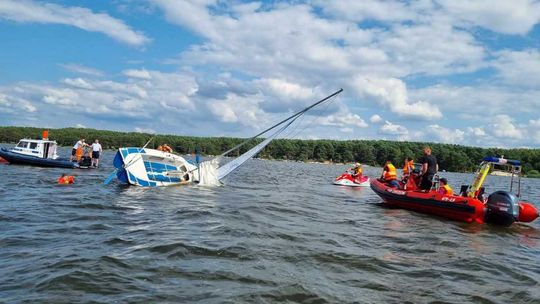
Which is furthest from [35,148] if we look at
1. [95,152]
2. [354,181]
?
[354,181]

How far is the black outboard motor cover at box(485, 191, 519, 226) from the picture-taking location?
15.2m

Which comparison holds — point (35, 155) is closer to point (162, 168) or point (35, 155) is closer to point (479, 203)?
point (162, 168)

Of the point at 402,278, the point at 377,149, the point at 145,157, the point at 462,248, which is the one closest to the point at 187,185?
the point at 145,157

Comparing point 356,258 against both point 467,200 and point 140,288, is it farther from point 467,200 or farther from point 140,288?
point 467,200

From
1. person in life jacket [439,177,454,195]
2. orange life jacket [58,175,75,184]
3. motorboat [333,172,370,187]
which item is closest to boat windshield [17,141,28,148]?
orange life jacket [58,175,75,184]

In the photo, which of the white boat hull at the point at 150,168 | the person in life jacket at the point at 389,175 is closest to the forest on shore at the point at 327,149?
the white boat hull at the point at 150,168

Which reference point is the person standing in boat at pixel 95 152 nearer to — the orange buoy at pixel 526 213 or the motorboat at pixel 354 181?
the motorboat at pixel 354 181

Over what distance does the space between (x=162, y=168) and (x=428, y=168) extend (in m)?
11.8

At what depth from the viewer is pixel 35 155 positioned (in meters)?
30.3

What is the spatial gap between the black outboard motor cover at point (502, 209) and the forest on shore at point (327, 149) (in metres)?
96.7

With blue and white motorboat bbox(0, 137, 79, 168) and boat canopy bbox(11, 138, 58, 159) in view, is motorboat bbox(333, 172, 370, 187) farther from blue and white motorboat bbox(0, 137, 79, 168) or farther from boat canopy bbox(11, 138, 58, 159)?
boat canopy bbox(11, 138, 58, 159)

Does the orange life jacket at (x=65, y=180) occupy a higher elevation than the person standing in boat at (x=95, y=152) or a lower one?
lower

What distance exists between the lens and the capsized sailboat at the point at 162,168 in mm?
20469

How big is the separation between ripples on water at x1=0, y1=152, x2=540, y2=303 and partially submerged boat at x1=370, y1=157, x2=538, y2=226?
46 cm
